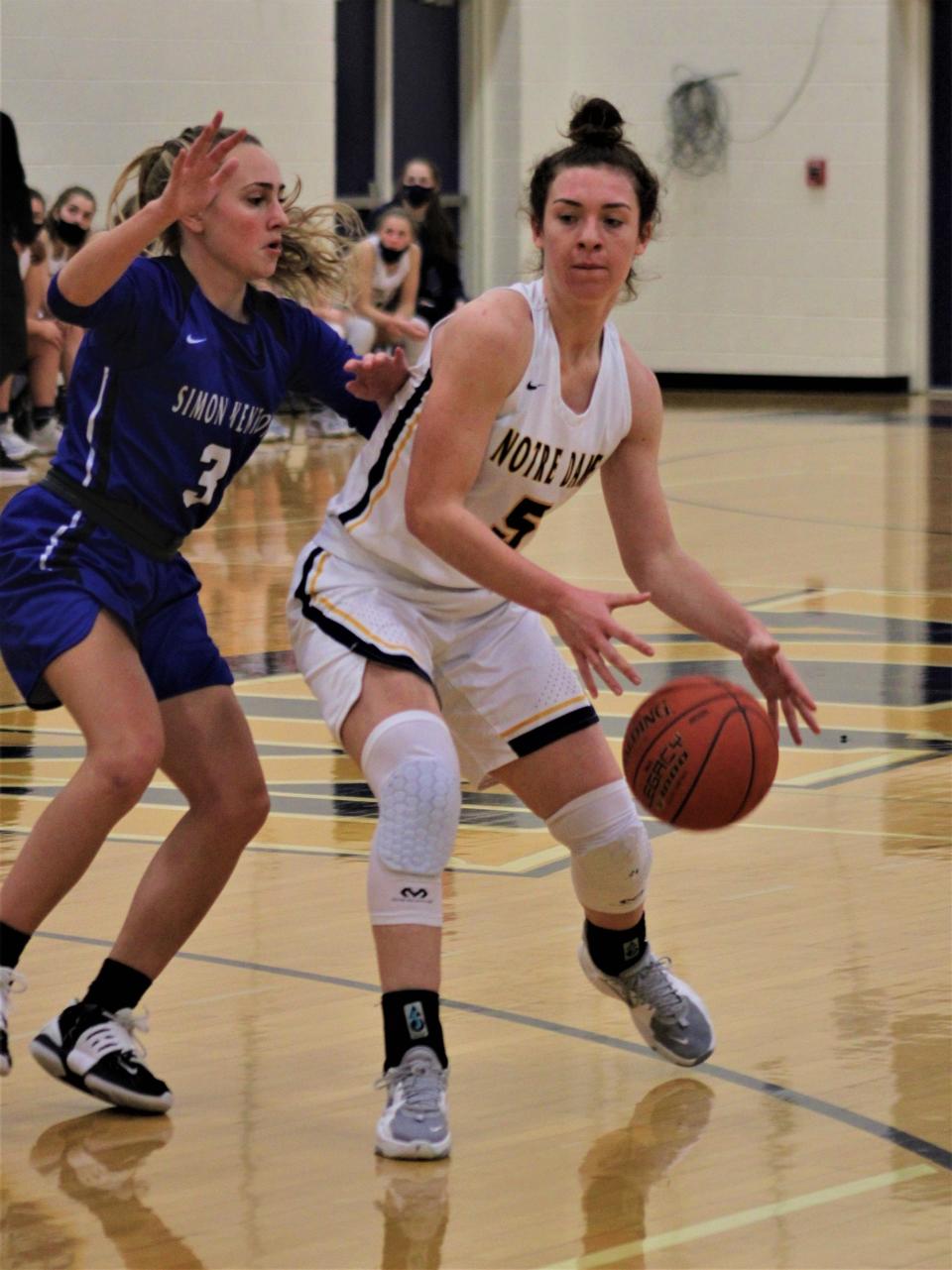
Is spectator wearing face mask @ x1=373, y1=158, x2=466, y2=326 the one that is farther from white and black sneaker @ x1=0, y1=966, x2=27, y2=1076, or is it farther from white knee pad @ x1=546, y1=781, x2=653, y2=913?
white and black sneaker @ x1=0, y1=966, x2=27, y2=1076

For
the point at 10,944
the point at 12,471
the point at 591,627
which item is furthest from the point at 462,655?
the point at 12,471

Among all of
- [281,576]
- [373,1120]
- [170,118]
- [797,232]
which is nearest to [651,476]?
[373,1120]

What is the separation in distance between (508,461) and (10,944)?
1.06 m

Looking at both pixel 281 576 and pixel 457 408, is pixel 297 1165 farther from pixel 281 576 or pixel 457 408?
pixel 281 576

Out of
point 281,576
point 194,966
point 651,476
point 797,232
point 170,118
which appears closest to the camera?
point 651,476

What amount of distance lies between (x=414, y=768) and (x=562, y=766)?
38 cm

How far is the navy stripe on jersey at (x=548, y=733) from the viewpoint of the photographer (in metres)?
3.78

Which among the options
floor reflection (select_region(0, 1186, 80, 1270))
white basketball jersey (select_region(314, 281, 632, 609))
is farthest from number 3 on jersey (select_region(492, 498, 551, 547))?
floor reflection (select_region(0, 1186, 80, 1270))

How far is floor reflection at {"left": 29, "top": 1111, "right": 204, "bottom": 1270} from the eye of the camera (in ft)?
10.0

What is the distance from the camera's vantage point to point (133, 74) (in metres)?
15.5

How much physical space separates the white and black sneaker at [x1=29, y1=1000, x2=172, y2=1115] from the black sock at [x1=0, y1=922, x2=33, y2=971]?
0.14 m

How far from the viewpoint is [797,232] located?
18.5 meters

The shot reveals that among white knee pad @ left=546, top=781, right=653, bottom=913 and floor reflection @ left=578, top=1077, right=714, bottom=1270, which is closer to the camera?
floor reflection @ left=578, top=1077, right=714, bottom=1270

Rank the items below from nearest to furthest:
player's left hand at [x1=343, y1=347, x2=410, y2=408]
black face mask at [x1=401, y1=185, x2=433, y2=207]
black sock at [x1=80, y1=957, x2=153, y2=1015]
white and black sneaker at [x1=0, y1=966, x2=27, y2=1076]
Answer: white and black sneaker at [x1=0, y1=966, x2=27, y2=1076] → black sock at [x1=80, y1=957, x2=153, y2=1015] → player's left hand at [x1=343, y1=347, x2=410, y2=408] → black face mask at [x1=401, y1=185, x2=433, y2=207]
